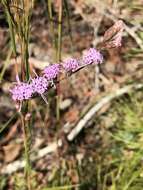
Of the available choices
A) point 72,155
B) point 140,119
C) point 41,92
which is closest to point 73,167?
point 72,155

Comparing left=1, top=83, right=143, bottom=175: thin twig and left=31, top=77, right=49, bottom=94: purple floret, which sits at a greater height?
left=31, top=77, right=49, bottom=94: purple floret

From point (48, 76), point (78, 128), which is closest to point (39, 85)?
point (48, 76)

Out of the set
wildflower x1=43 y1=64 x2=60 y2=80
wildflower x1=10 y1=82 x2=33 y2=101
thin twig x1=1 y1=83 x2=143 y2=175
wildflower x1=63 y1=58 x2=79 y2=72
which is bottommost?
thin twig x1=1 y1=83 x2=143 y2=175

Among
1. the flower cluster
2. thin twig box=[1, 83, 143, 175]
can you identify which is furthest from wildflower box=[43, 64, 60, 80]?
thin twig box=[1, 83, 143, 175]

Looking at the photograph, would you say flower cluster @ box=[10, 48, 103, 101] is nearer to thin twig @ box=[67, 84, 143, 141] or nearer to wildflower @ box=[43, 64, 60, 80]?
wildflower @ box=[43, 64, 60, 80]

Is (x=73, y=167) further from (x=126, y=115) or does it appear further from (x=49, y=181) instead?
(x=126, y=115)

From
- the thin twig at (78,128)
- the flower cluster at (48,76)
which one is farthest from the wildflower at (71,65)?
the thin twig at (78,128)

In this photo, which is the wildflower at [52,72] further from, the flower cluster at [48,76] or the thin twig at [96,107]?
the thin twig at [96,107]
